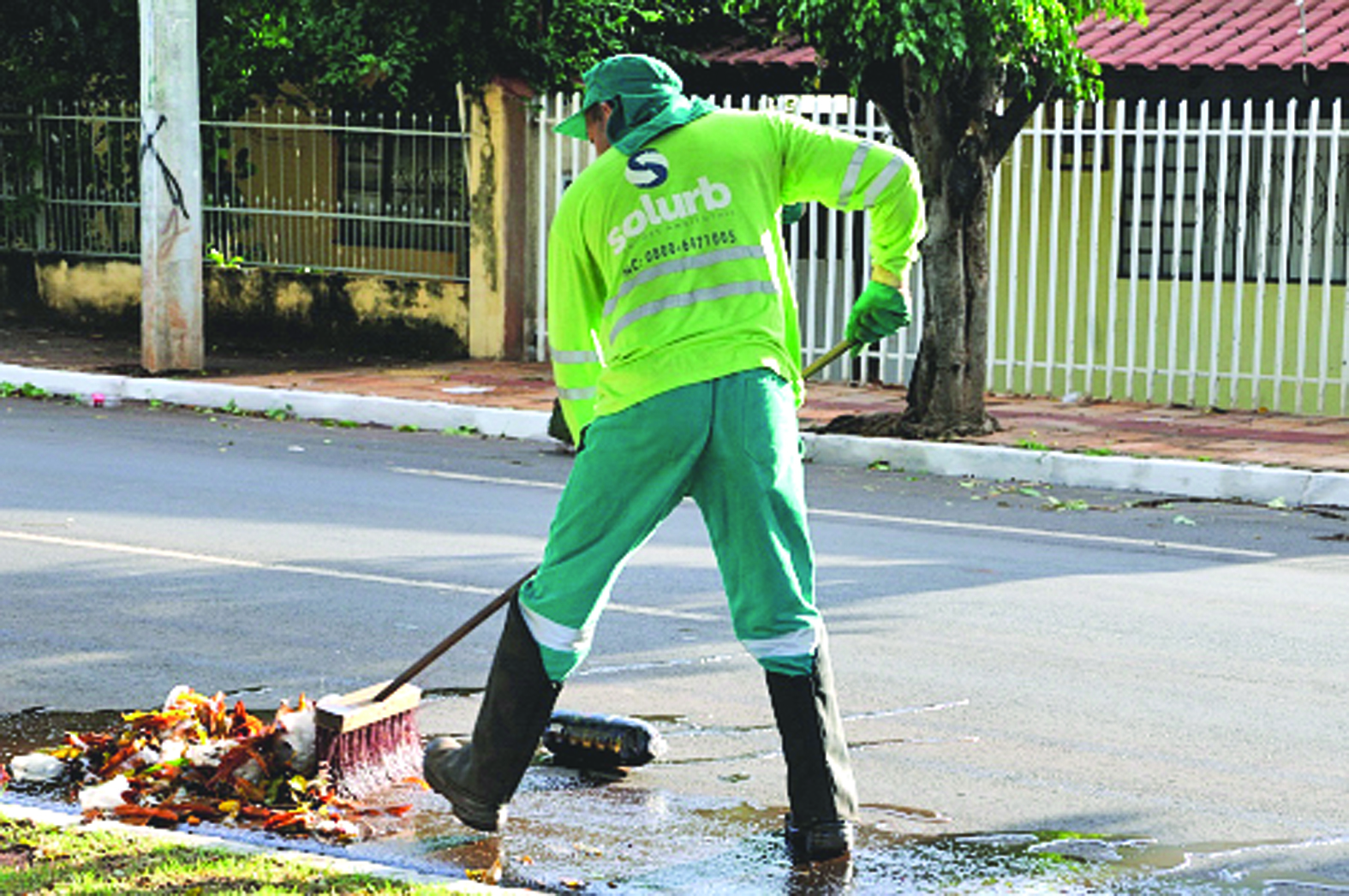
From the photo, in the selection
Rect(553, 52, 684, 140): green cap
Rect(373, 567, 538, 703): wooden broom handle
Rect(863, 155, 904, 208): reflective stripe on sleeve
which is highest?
Rect(553, 52, 684, 140): green cap

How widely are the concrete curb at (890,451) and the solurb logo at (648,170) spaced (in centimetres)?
713

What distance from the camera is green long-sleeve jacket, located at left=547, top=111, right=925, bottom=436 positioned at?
4.75 m

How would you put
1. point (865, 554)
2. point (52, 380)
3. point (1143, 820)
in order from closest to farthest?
point (1143, 820) → point (865, 554) → point (52, 380)

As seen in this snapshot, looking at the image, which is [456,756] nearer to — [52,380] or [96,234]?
[52,380]

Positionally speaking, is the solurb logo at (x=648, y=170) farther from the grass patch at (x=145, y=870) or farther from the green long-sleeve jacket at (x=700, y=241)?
the grass patch at (x=145, y=870)

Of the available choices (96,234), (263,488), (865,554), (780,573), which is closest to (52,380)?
(96,234)

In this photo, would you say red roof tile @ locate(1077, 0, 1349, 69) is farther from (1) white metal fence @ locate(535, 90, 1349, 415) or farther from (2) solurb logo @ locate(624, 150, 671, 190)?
(2) solurb logo @ locate(624, 150, 671, 190)

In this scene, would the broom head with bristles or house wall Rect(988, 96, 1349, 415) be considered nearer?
the broom head with bristles

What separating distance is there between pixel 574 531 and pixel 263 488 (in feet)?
20.3

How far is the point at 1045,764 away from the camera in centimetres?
563

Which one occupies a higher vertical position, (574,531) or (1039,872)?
(574,531)

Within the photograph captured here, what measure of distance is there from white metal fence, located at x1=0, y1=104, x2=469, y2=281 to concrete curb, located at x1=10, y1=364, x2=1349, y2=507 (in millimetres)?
2740

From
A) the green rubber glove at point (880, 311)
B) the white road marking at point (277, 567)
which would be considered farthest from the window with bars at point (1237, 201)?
the green rubber glove at point (880, 311)

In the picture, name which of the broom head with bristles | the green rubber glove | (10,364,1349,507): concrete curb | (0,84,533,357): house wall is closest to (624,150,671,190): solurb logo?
the green rubber glove
